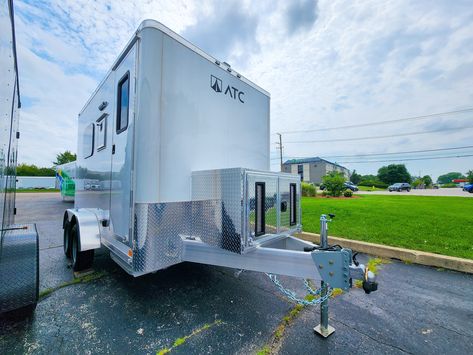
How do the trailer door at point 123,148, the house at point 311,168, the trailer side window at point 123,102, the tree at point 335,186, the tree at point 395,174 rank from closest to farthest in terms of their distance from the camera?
the trailer door at point 123,148 < the trailer side window at point 123,102 < the tree at point 335,186 < the house at point 311,168 < the tree at point 395,174

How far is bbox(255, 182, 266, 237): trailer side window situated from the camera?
258 centimetres

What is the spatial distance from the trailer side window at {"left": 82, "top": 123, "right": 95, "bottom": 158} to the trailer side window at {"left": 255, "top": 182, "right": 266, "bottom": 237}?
3164 mm

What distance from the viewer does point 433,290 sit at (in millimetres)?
3373

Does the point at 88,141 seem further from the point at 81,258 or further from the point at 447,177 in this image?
the point at 447,177

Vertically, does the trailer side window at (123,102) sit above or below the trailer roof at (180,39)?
below

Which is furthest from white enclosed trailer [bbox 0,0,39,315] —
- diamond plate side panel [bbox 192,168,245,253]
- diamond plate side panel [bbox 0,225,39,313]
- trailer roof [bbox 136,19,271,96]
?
diamond plate side panel [bbox 192,168,245,253]

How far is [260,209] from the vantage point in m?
2.63

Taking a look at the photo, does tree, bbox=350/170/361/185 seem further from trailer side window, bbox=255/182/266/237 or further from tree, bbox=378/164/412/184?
trailer side window, bbox=255/182/266/237

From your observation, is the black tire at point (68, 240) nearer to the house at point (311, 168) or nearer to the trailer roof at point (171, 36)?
the trailer roof at point (171, 36)

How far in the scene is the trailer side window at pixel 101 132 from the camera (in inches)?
136

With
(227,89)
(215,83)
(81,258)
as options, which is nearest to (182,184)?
(215,83)

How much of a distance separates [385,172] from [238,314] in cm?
9007

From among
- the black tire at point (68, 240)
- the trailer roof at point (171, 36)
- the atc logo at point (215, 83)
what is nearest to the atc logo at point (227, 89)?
the atc logo at point (215, 83)

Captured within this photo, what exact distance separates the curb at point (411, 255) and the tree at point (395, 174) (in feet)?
274
